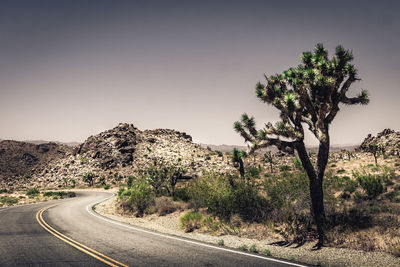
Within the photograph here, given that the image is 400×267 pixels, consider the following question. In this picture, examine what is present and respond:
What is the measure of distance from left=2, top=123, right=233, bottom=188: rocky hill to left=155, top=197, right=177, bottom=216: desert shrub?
38.9 metres

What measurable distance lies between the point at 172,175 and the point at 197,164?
40.9m

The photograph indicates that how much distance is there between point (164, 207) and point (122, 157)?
→ 6424 cm

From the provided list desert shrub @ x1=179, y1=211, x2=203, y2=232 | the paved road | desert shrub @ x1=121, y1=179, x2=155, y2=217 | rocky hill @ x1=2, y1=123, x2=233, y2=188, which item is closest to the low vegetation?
desert shrub @ x1=179, y1=211, x2=203, y2=232

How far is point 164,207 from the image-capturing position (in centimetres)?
1708

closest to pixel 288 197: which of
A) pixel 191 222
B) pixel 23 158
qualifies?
pixel 191 222

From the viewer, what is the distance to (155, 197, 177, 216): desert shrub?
54.9ft

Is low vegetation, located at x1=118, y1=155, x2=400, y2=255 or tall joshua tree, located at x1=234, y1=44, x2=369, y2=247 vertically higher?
tall joshua tree, located at x1=234, y1=44, x2=369, y2=247

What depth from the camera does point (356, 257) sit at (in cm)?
714

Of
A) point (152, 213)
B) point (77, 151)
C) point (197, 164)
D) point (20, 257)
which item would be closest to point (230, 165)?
point (197, 164)

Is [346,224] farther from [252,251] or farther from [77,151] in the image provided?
[77,151]

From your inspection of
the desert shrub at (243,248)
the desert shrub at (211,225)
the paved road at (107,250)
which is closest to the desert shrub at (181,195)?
the desert shrub at (211,225)

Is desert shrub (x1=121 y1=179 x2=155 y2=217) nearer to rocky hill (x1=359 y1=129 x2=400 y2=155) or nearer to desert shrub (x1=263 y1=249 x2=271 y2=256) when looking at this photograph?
desert shrub (x1=263 y1=249 x2=271 y2=256)

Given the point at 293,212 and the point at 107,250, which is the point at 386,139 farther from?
the point at 107,250

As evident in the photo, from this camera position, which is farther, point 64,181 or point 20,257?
point 64,181
